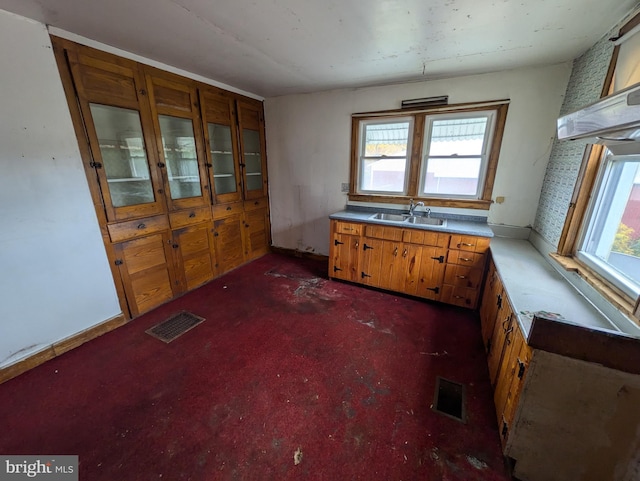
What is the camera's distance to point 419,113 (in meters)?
2.94

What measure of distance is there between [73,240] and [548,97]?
4.47 m

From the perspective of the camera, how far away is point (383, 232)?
9.39ft

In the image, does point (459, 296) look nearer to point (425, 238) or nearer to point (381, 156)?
point (425, 238)

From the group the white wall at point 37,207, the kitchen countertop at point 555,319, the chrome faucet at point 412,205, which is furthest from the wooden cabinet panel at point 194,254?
the kitchen countertop at point 555,319

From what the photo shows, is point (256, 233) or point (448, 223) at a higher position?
point (448, 223)

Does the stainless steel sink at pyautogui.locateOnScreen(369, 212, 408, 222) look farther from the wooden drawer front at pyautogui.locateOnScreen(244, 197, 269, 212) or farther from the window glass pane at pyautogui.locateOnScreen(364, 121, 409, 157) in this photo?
the wooden drawer front at pyautogui.locateOnScreen(244, 197, 269, 212)

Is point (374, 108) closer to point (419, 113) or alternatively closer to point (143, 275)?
point (419, 113)

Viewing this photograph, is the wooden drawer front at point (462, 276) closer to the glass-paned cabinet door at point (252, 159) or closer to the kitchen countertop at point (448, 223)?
the kitchen countertop at point (448, 223)

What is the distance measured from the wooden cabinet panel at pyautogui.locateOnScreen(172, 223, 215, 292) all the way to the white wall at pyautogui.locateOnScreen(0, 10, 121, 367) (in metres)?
0.79

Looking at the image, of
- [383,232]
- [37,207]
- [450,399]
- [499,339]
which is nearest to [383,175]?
[383,232]

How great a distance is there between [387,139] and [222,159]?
217cm

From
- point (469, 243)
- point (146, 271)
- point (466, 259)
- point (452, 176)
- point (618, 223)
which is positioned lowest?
point (146, 271)

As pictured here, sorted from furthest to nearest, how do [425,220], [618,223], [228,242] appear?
[228,242], [425,220], [618,223]

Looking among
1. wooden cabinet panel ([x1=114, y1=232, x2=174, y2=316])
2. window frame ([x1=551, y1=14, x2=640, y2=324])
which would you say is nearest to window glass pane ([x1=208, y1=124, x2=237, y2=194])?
wooden cabinet panel ([x1=114, y1=232, x2=174, y2=316])
